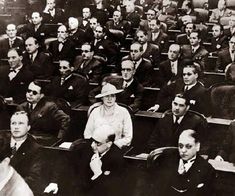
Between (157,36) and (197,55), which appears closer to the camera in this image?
(197,55)

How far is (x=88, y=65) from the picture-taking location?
2.59 meters

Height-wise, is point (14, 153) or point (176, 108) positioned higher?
Answer: point (176, 108)

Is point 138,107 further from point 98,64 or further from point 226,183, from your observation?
point 226,183

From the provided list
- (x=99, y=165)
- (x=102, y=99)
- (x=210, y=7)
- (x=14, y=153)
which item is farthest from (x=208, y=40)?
(x=14, y=153)

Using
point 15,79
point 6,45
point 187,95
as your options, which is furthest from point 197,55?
point 6,45

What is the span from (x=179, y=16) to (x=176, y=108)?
766 mm

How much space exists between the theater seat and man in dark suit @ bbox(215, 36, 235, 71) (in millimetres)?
211

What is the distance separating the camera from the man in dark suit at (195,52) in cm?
237

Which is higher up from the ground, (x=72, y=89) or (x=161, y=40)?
(x=161, y=40)

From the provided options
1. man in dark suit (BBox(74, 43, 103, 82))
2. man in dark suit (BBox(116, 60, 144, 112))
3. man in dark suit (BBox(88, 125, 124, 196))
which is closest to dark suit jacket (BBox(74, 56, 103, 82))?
man in dark suit (BBox(74, 43, 103, 82))

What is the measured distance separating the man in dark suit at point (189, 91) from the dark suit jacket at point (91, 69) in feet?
1.58

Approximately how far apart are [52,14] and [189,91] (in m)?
1.34

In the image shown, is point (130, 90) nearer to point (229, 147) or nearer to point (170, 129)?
point (170, 129)

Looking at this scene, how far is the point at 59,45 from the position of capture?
2.84 metres
